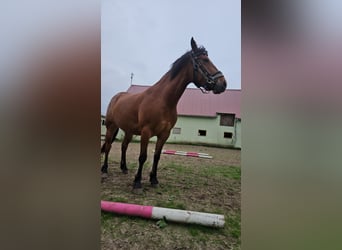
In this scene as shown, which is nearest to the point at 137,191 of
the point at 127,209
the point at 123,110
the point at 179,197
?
the point at 127,209

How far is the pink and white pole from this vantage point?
73cm

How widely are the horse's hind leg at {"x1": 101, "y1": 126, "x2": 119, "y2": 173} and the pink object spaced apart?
147 mm

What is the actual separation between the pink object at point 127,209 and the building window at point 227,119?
1.44 ft

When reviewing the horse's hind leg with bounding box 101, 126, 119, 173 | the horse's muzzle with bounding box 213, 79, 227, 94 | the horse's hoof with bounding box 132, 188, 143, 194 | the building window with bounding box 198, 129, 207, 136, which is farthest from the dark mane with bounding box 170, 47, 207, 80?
the horse's hoof with bounding box 132, 188, 143, 194

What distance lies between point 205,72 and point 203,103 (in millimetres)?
122

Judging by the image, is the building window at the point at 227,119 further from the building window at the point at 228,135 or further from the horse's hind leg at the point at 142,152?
the horse's hind leg at the point at 142,152

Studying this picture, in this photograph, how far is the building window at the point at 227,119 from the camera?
2.32 ft
